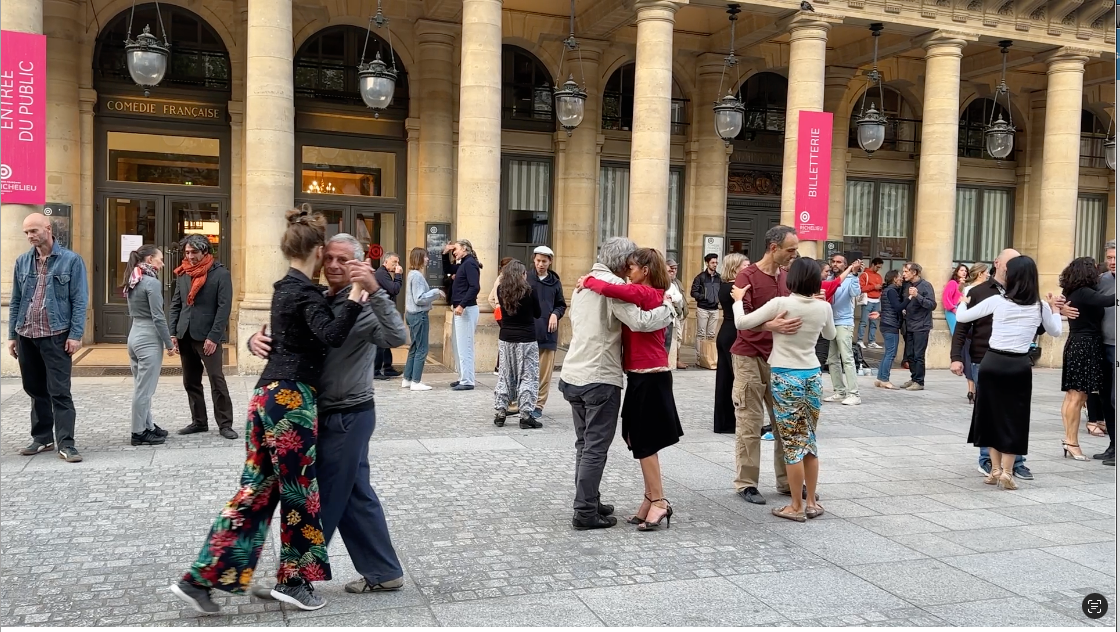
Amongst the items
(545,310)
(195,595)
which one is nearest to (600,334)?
(195,595)

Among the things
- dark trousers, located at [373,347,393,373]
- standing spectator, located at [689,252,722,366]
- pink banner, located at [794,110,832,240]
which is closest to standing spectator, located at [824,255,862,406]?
standing spectator, located at [689,252,722,366]

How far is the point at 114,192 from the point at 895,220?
54.1 ft

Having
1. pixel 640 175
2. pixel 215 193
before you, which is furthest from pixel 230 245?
pixel 640 175

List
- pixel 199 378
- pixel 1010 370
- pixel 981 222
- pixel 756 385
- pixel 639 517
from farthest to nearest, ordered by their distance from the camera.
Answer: pixel 981 222
pixel 199 378
pixel 1010 370
pixel 756 385
pixel 639 517

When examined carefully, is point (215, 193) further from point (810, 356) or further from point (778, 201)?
point (810, 356)

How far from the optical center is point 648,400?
5953 mm

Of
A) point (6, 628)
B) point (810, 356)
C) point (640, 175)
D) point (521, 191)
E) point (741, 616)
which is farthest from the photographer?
point (521, 191)

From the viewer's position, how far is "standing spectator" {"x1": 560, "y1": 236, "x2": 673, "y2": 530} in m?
5.90

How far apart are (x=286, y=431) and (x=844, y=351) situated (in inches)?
355

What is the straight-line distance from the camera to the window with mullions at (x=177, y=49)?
15625 millimetres

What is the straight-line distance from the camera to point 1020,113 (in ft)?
73.6

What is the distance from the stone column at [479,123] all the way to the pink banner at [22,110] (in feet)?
18.1

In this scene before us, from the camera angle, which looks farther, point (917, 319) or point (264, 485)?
point (917, 319)

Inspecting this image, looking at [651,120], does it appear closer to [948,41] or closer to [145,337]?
[948,41]
